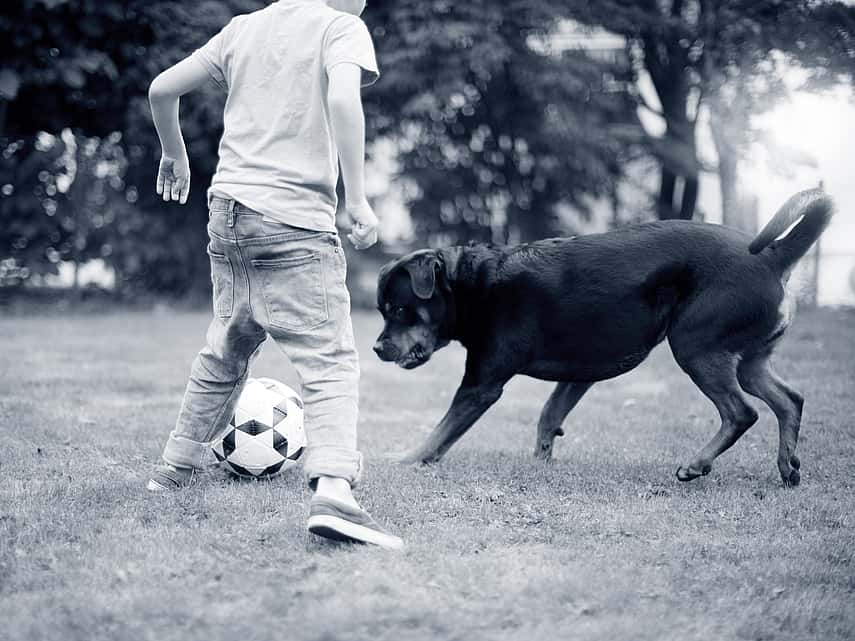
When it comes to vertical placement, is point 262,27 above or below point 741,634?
above

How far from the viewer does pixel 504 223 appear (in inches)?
583

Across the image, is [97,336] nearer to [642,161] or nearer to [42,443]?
[42,443]

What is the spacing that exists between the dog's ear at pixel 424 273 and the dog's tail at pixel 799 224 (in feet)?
4.82

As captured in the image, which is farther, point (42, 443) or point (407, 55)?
point (407, 55)

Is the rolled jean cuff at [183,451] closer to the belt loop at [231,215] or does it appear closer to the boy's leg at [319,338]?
the boy's leg at [319,338]

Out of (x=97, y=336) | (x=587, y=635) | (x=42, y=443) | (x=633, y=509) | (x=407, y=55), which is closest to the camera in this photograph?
(x=587, y=635)

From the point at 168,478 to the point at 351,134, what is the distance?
1.77 m

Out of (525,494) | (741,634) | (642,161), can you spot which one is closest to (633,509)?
(525,494)

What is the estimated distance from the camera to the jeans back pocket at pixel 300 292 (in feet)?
11.5

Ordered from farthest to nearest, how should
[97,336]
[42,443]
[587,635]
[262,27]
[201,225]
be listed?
[201,225] < [97,336] < [42,443] < [262,27] < [587,635]

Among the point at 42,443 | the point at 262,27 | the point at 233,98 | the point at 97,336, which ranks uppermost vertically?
the point at 262,27

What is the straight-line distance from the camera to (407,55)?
12.4 metres

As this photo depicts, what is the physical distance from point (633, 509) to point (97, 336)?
298 inches

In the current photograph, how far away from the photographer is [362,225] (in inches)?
132
